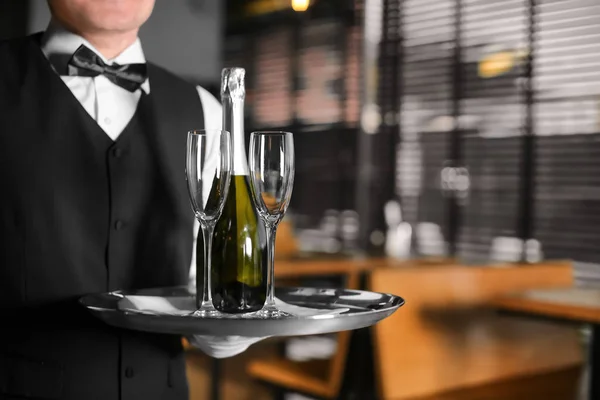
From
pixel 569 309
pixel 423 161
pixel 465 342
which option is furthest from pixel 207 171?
pixel 423 161

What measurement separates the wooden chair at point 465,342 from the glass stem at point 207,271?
1.11 m

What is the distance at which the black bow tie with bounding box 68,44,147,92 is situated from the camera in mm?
1230

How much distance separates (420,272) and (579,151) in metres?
1.84

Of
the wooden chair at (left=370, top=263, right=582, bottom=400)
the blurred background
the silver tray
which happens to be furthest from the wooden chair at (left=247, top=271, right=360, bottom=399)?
the silver tray

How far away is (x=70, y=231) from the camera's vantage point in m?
1.21

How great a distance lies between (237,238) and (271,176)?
0.53ft

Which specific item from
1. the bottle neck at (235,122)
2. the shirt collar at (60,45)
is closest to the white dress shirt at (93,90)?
the shirt collar at (60,45)

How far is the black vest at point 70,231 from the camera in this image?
1.20 metres

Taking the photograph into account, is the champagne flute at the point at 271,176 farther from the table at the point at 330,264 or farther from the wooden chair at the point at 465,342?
the table at the point at 330,264

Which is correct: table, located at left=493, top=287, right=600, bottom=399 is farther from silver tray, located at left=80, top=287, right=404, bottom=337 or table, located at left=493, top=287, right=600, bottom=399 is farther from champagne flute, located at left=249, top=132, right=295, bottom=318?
champagne flute, located at left=249, top=132, right=295, bottom=318

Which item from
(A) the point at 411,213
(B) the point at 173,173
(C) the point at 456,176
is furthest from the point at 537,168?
(B) the point at 173,173

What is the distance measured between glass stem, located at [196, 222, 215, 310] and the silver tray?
0.03 metres

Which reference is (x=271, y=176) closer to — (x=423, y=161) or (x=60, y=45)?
(x=60, y=45)

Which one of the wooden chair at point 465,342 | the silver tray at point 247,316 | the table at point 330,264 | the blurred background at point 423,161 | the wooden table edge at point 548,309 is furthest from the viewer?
the table at point 330,264
